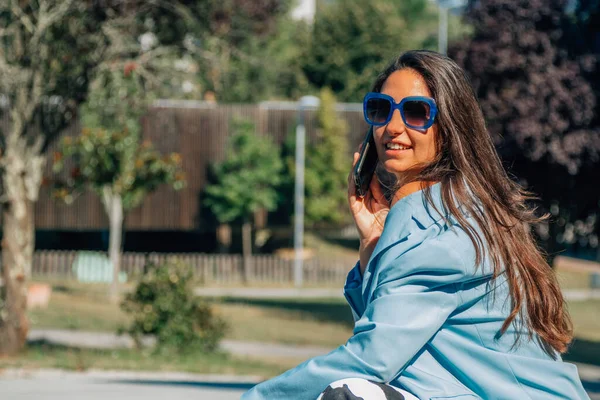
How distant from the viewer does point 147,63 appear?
13.3m

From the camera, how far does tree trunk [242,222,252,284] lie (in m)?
33.8

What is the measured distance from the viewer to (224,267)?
33594mm

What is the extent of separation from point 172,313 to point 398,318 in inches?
454

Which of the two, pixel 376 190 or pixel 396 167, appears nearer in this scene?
pixel 396 167

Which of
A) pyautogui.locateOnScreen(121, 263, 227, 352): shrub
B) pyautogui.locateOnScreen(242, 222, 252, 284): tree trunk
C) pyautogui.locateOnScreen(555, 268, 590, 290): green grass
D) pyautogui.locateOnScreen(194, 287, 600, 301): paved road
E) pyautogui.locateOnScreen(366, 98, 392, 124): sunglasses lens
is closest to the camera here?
pyautogui.locateOnScreen(366, 98, 392, 124): sunglasses lens

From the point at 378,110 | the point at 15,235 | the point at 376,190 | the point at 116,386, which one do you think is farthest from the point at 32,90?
the point at 378,110

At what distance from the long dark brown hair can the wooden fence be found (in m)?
30.4

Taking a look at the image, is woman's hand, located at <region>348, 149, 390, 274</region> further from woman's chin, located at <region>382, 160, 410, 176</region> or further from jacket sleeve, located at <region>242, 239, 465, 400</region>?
jacket sleeve, located at <region>242, 239, 465, 400</region>

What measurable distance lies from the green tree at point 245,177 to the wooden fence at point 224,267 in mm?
470

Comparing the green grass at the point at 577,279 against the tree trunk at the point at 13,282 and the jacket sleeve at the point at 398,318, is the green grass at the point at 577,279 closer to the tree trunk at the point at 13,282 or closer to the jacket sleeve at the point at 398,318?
the tree trunk at the point at 13,282

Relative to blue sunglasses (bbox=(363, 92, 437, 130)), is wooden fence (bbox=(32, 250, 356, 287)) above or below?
below

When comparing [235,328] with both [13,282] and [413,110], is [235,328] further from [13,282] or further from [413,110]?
[413,110]

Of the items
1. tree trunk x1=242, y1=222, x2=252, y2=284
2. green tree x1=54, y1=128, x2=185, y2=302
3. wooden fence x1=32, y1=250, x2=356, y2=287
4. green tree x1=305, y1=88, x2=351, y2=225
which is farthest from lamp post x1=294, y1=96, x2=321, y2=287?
green tree x1=54, y1=128, x2=185, y2=302

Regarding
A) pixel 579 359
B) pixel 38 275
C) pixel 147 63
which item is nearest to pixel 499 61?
pixel 579 359
